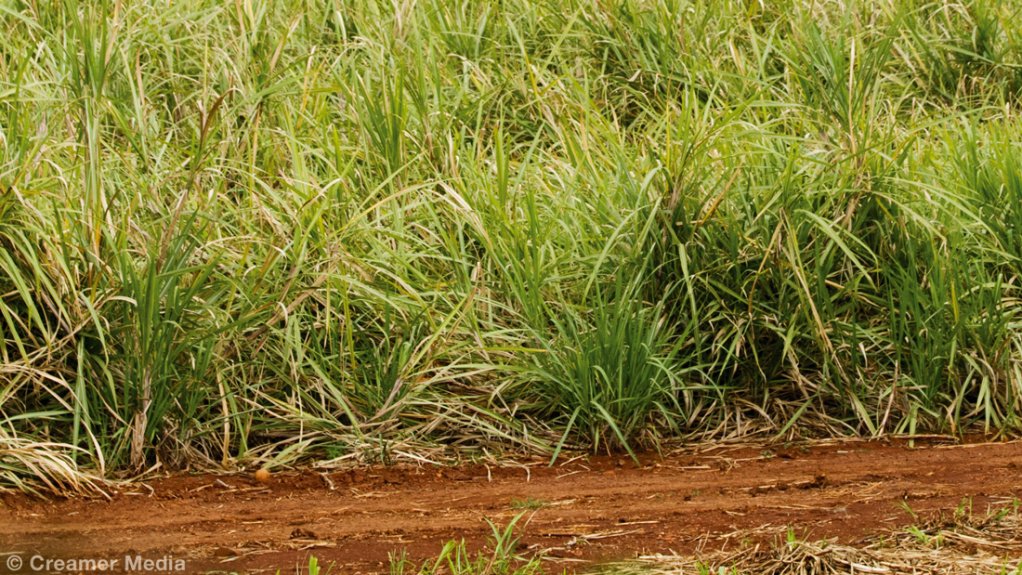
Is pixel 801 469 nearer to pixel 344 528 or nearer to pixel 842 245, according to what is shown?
pixel 842 245

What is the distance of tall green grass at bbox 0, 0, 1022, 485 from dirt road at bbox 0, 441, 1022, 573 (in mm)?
161

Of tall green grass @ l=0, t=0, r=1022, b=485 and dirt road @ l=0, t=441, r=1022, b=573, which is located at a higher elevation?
tall green grass @ l=0, t=0, r=1022, b=485

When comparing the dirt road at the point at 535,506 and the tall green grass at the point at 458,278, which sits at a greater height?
the tall green grass at the point at 458,278

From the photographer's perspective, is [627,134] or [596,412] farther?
[627,134]

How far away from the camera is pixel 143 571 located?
9.63 ft

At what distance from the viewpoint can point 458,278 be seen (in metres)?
4.35

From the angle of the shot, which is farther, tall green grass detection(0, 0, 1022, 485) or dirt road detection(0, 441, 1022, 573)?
tall green grass detection(0, 0, 1022, 485)

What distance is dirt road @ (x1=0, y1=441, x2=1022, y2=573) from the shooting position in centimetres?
310

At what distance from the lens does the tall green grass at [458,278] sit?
3.79 metres

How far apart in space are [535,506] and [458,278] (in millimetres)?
1154

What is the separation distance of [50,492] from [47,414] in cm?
27

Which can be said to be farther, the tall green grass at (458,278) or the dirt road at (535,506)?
the tall green grass at (458,278)

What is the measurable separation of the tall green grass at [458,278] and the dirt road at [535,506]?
0.53 feet

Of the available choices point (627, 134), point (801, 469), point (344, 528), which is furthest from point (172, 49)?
point (801, 469)
